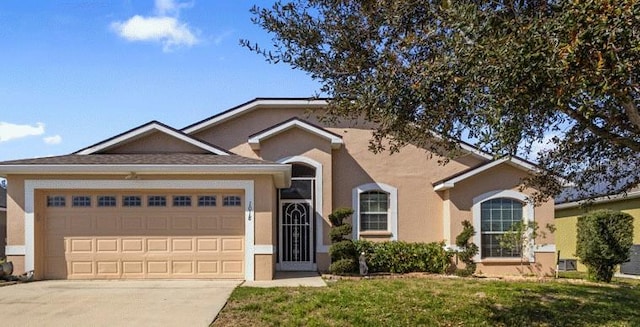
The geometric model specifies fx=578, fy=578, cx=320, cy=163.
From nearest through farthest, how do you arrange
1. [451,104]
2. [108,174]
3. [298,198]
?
1. [451,104]
2. [108,174]
3. [298,198]

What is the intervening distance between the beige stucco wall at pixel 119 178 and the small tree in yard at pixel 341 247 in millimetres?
2194

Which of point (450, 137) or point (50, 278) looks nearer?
point (450, 137)

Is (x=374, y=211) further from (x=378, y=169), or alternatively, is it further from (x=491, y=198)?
(x=491, y=198)

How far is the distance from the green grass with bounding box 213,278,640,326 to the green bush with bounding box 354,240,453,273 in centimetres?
338

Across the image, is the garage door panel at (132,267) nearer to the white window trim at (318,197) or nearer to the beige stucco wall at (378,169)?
the beige stucco wall at (378,169)

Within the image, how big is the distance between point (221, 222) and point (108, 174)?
3003mm

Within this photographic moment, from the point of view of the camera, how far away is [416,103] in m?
7.48

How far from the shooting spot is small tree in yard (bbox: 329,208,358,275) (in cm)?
1571

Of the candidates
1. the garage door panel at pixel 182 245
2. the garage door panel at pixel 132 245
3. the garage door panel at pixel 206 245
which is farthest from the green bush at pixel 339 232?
the garage door panel at pixel 132 245

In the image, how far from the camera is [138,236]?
47.3 ft

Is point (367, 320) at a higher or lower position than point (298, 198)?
lower

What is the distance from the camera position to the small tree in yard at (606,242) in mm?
16188

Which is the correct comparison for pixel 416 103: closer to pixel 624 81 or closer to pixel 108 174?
pixel 624 81

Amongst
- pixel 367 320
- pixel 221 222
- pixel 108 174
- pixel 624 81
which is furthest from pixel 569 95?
pixel 108 174
